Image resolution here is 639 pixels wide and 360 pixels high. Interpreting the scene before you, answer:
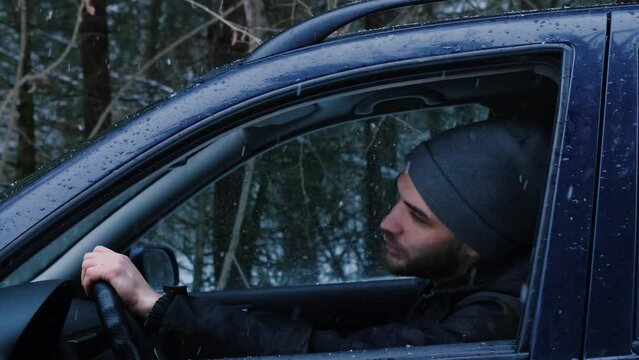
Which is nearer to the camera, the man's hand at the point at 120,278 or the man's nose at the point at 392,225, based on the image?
the man's hand at the point at 120,278

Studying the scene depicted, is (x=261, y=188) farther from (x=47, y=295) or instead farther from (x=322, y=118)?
(x=47, y=295)

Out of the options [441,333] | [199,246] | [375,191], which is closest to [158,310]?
[441,333]

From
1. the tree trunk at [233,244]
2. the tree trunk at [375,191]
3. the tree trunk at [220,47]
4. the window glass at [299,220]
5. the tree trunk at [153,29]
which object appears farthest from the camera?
the tree trunk at [153,29]

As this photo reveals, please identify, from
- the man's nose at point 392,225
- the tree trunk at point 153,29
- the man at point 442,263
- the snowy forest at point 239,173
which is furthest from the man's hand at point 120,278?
the tree trunk at point 153,29

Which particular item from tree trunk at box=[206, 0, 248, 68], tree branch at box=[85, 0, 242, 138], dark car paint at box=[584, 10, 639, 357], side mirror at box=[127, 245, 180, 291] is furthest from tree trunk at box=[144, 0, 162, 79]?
dark car paint at box=[584, 10, 639, 357]

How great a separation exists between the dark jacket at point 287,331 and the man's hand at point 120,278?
2.1 inches

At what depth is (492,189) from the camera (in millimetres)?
1991

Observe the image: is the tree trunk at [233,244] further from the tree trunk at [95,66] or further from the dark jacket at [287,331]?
the dark jacket at [287,331]

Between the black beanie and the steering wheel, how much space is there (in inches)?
25.4

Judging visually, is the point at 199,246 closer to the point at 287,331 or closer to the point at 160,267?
the point at 160,267

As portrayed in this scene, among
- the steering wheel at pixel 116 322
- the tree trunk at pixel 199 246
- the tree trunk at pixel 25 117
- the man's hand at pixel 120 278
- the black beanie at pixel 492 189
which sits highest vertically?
the tree trunk at pixel 25 117

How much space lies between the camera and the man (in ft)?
5.85

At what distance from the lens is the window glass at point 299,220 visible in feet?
13.8

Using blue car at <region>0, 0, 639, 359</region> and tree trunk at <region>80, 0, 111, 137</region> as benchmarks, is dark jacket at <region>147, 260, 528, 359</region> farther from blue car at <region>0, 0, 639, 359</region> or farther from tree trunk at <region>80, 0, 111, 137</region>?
tree trunk at <region>80, 0, 111, 137</region>
